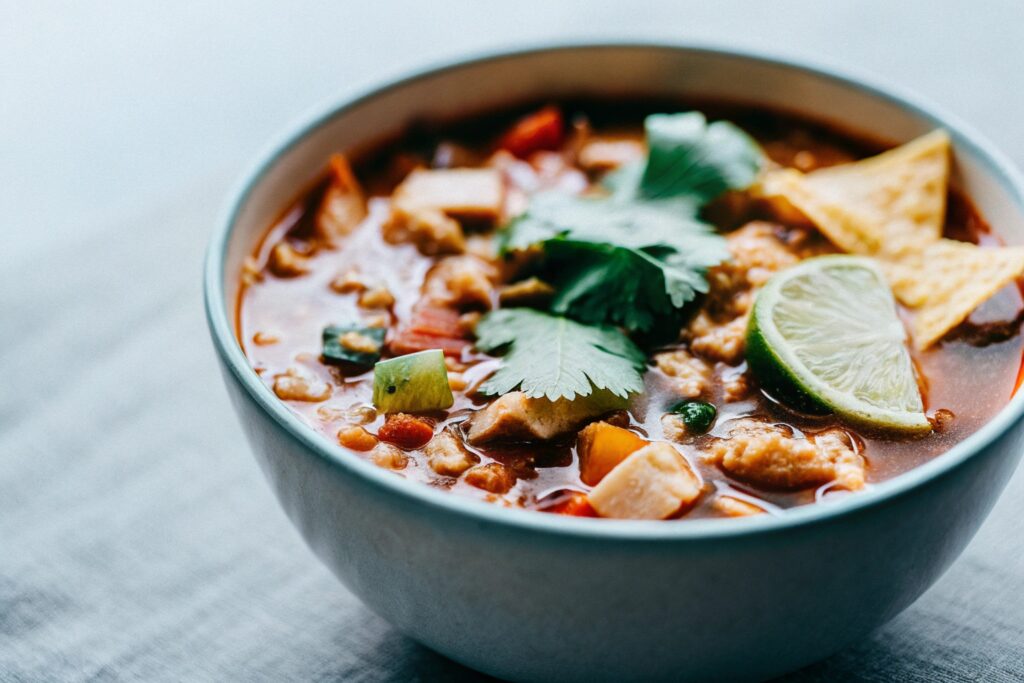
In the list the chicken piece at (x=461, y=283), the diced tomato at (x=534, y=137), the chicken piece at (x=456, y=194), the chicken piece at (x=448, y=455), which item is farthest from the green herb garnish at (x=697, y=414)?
the diced tomato at (x=534, y=137)

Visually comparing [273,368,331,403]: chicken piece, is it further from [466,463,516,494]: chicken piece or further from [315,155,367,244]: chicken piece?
[315,155,367,244]: chicken piece

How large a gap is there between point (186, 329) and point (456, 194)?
0.89 meters

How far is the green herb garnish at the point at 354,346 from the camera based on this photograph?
2.23 meters

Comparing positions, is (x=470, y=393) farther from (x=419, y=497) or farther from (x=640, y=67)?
(x=640, y=67)

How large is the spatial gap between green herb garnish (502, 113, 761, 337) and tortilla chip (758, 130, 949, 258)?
15 centimetres

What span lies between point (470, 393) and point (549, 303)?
283 millimetres

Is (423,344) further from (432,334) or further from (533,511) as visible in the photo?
(533,511)

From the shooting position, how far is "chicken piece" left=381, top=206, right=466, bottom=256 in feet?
8.26

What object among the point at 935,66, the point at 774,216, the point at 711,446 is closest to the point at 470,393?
the point at 711,446

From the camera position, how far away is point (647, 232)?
92.5 inches

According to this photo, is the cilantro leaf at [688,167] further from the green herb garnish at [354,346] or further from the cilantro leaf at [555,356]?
the green herb garnish at [354,346]

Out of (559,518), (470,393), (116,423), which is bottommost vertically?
(116,423)

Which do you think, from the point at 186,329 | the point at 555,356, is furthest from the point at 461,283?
the point at 186,329

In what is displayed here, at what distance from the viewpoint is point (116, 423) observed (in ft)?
9.14
